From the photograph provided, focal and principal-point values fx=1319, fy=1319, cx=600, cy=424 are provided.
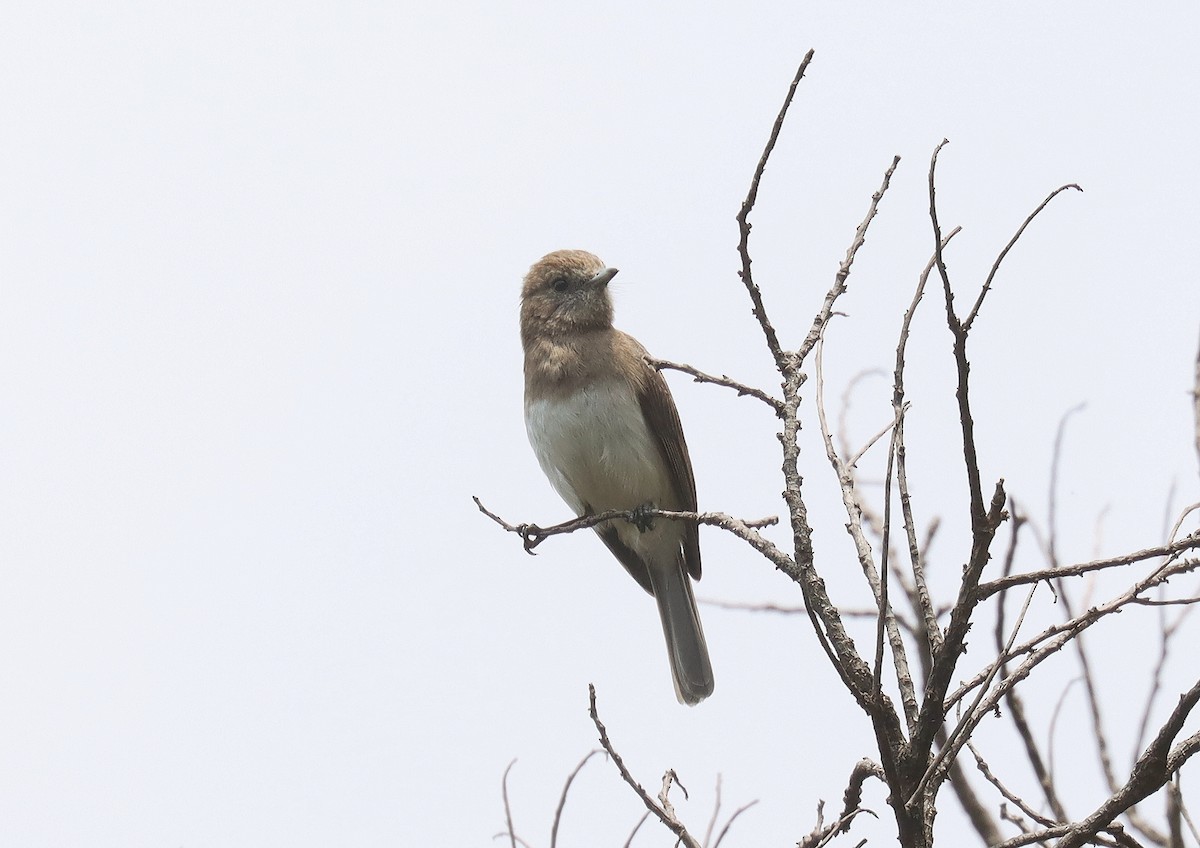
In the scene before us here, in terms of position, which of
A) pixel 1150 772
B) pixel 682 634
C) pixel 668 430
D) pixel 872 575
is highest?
pixel 668 430

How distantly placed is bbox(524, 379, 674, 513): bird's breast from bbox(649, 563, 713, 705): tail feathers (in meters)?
0.76

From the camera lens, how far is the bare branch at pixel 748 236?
11.8 ft

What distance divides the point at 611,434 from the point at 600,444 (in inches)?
3.2

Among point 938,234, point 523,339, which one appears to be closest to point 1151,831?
point 938,234

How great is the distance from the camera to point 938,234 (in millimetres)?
3105

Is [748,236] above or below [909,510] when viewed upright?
above

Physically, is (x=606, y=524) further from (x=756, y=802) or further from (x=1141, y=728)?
(x=1141, y=728)

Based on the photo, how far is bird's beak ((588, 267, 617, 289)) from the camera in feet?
25.1

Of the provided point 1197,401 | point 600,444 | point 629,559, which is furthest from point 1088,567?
point 629,559

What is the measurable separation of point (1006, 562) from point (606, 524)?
3.26m

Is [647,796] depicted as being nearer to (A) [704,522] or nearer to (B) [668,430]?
(A) [704,522]

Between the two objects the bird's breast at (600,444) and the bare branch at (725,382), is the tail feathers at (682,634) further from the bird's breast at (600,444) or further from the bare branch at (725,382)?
the bare branch at (725,382)

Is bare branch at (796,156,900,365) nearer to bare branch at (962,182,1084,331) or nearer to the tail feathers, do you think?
bare branch at (962,182,1084,331)

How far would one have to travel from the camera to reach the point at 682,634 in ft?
25.0
